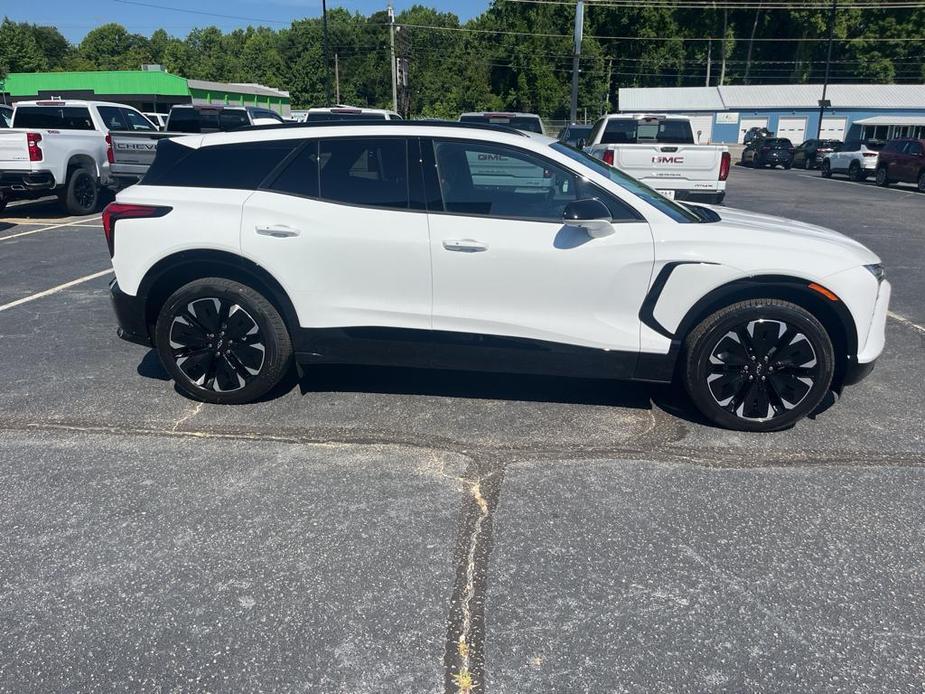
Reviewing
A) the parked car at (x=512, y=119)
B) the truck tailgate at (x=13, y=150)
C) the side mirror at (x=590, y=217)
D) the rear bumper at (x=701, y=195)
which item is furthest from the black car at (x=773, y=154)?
the side mirror at (x=590, y=217)

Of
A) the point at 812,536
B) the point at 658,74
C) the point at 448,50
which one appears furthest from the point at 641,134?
the point at 448,50

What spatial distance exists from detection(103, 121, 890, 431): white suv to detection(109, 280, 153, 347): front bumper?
2 cm

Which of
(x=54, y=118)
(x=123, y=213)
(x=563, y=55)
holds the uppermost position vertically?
(x=563, y=55)

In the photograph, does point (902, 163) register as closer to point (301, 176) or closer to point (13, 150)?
point (13, 150)

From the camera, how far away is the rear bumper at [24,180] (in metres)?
12.2

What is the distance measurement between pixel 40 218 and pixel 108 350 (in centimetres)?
928

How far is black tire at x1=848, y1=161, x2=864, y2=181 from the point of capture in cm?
2733

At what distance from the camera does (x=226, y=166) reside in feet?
15.3

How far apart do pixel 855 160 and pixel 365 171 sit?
2820cm

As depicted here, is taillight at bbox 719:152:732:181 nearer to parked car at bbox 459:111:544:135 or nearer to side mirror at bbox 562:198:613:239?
parked car at bbox 459:111:544:135

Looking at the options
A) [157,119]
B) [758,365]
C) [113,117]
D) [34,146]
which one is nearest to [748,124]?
[157,119]

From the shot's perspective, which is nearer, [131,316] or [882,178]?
[131,316]

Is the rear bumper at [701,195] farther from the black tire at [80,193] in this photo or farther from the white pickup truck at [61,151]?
the black tire at [80,193]

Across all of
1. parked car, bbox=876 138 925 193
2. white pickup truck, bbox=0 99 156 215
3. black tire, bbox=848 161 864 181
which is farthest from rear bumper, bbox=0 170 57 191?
black tire, bbox=848 161 864 181
